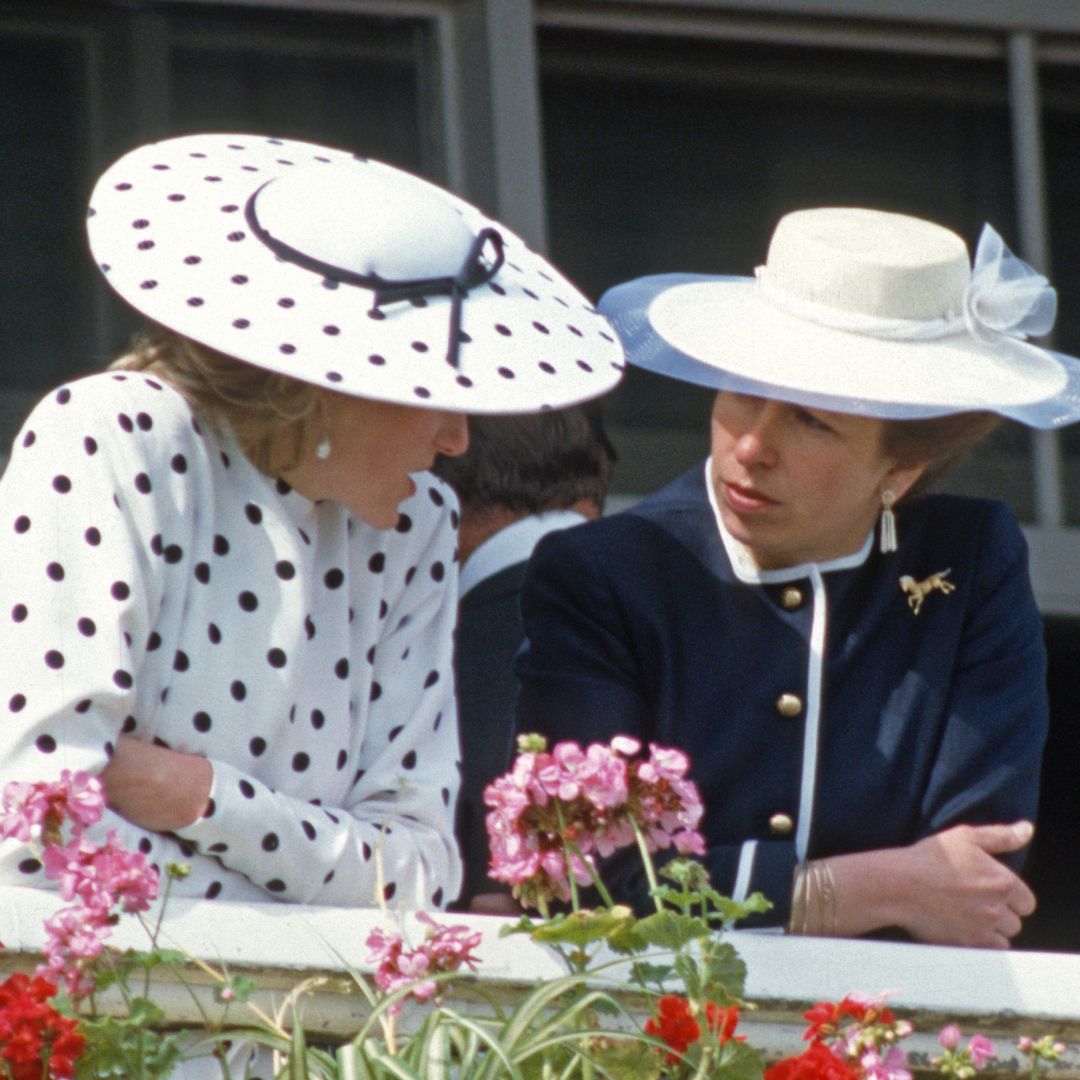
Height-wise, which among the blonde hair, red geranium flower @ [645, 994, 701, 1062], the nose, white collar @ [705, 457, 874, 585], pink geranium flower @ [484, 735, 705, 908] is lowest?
red geranium flower @ [645, 994, 701, 1062]

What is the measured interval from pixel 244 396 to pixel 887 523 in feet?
2.74

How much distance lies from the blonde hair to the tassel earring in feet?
2.44

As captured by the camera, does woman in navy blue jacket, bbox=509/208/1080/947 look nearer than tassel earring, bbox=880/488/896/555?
Yes

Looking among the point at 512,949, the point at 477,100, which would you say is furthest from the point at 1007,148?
the point at 512,949

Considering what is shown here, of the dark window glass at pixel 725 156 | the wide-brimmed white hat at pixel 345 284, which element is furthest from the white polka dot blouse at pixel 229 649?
the dark window glass at pixel 725 156

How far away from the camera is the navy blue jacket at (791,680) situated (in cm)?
277

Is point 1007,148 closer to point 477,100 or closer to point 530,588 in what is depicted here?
point 477,100

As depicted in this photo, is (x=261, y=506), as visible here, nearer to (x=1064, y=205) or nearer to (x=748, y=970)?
(x=748, y=970)

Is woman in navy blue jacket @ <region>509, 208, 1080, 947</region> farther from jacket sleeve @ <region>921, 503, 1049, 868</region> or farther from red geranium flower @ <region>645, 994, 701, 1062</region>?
red geranium flower @ <region>645, 994, 701, 1062</region>

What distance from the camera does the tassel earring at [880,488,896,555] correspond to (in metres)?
2.85

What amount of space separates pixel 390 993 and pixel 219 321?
2.33ft

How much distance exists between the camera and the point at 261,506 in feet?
8.21

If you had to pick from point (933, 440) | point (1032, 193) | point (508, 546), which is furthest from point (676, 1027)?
point (1032, 193)

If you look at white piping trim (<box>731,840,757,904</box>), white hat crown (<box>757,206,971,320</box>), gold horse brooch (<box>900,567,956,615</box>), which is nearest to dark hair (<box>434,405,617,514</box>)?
white hat crown (<box>757,206,971,320</box>)
